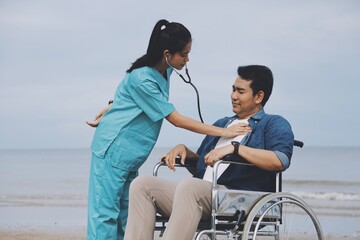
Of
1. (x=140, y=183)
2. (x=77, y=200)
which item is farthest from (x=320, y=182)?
(x=140, y=183)

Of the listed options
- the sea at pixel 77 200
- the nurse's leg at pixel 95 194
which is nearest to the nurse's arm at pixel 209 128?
the nurse's leg at pixel 95 194

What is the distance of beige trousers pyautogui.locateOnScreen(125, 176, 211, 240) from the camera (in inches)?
134

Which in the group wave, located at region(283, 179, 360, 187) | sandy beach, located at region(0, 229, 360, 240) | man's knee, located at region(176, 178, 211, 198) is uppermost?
man's knee, located at region(176, 178, 211, 198)

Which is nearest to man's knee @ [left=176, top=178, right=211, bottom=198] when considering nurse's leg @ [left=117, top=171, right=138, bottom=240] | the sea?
nurse's leg @ [left=117, top=171, right=138, bottom=240]

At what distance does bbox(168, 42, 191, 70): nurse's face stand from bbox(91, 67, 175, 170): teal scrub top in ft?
0.29

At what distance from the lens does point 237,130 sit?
12.0 ft

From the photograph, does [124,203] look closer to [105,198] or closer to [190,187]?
[105,198]

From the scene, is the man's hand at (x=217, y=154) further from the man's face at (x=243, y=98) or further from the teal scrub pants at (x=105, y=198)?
the teal scrub pants at (x=105, y=198)

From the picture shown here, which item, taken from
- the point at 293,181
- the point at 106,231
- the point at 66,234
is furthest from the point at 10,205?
the point at 106,231

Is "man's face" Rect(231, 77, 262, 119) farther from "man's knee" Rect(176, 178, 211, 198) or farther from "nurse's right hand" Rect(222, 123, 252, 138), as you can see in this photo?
"man's knee" Rect(176, 178, 211, 198)

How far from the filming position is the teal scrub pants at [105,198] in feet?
12.7

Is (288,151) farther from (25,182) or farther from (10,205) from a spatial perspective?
(25,182)

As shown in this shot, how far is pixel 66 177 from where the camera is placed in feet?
62.6

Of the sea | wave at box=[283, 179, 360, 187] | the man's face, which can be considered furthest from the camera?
wave at box=[283, 179, 360, 187]
